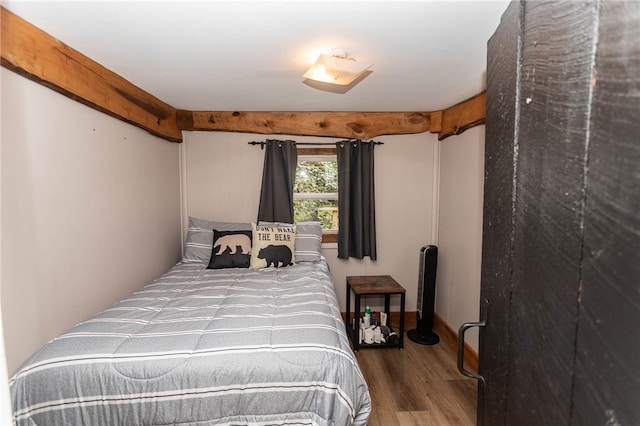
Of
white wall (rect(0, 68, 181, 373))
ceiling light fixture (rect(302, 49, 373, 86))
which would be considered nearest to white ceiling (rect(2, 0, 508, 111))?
ceiling light fixture (rect(302, 49, 373, 86))

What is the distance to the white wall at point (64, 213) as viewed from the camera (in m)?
1.52

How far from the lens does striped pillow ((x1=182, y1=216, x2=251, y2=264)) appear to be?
3160 millimetres

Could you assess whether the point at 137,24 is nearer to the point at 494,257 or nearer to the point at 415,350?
the point at 494,257

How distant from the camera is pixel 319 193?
3686 millimetres

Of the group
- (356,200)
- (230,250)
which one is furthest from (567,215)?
(356,200)

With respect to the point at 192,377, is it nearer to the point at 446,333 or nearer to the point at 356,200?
the point at 356,200

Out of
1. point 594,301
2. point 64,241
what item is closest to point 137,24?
point 64,241

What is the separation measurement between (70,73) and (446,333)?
3.56 m

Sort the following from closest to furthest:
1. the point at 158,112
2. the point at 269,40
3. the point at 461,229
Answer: the point at 269,40, the point at 158,112, the point at 461,229

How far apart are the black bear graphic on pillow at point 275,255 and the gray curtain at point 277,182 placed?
0.53m

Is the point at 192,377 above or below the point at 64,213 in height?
below

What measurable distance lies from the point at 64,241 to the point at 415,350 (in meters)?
2.81

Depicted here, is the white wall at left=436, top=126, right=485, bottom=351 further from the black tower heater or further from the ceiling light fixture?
the ceiling light fixture

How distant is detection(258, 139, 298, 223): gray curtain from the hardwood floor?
156 cm
